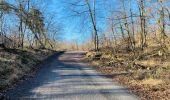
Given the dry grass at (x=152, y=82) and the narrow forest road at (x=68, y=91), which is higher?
the dry grass at (x=152, y=82)

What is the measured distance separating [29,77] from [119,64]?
1027 centimetres

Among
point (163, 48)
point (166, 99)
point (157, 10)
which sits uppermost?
point (157, 10)

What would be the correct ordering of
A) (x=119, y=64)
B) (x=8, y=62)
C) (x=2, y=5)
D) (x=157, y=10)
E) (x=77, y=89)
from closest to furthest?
(x=77, y=89)
(x=2, y=5)
(x=157, y=10)
(x=8, y=62)
(x=119, y=64)

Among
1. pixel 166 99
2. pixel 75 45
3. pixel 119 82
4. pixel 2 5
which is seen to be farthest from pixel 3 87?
pixel 75 45

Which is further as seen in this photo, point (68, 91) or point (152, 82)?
point (152, 82)

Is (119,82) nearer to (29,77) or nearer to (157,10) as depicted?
(157,10)

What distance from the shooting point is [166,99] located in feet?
43.8

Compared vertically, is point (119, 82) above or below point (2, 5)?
below

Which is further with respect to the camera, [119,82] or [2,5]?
[119,82]

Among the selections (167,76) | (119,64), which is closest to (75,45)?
(119,64)

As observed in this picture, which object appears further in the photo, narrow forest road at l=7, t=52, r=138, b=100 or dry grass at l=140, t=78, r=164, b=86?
Answer: dry grass at l=140, t=78, r=164, b=86

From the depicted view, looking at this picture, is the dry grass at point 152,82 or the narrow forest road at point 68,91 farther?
the dry grass at point 152,82

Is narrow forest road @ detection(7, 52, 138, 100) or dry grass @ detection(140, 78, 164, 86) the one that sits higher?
dry grass @ detection(140, 78, 164, 86)

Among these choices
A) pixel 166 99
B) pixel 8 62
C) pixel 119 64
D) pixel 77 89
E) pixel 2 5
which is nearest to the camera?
pixel 166 99
